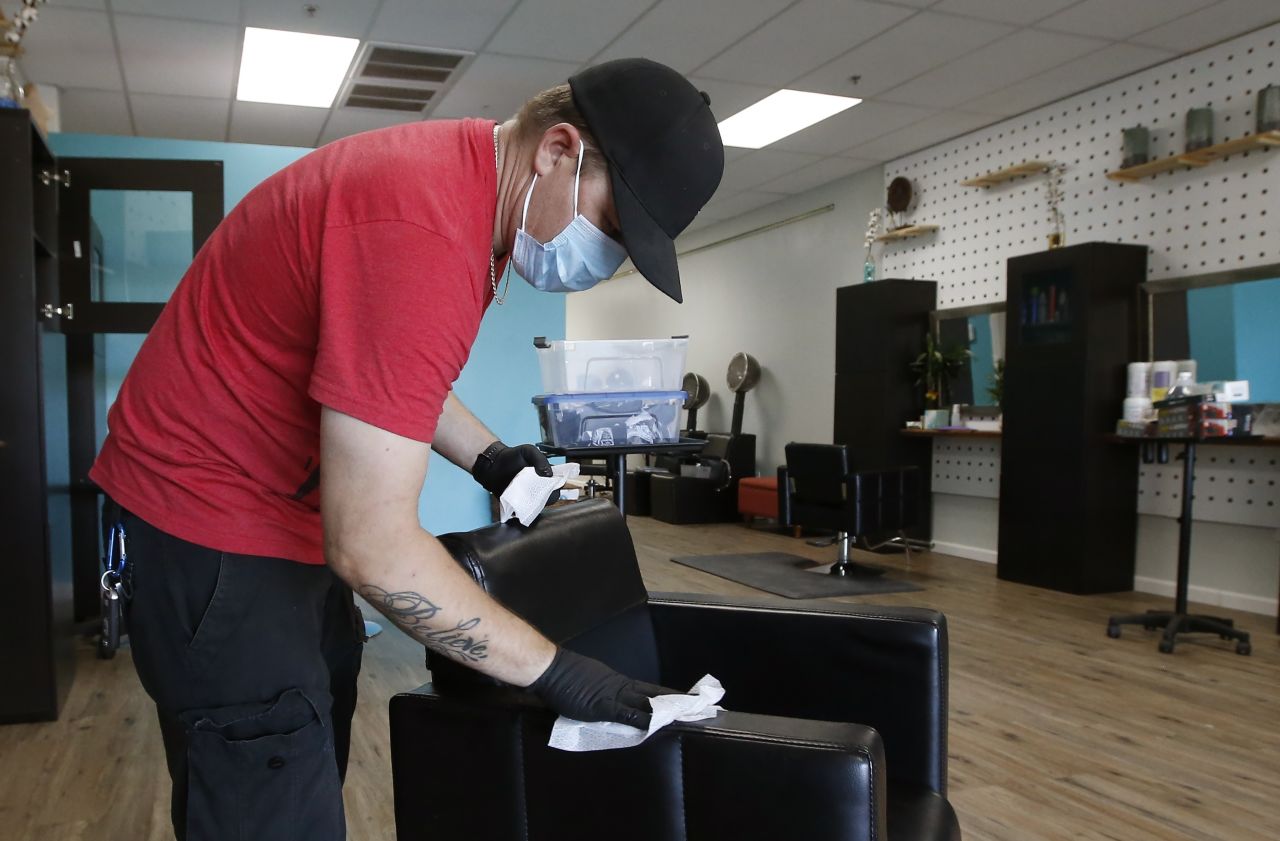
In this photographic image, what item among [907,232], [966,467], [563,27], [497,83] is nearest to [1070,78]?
[907,232]

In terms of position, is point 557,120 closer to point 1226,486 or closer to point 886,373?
point 1226,486

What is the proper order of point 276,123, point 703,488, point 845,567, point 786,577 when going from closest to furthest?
point 786,577 < point 845,567 < point 276,123 < point 703,488

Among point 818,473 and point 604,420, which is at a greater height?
point 604,420

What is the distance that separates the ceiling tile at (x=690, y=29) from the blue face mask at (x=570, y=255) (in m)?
3.64

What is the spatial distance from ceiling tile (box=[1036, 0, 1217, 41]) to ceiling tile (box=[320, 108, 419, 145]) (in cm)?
393

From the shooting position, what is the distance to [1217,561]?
501cm

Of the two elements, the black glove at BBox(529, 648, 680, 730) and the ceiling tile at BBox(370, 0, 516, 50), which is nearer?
the black glove at BBox(529, 648, 680, 730)

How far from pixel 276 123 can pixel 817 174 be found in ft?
13.9

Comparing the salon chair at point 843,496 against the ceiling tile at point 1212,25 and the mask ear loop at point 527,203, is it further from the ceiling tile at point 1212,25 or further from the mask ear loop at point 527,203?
the mask ear loop at point 527,203

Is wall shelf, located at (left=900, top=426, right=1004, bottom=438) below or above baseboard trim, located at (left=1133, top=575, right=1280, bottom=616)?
above

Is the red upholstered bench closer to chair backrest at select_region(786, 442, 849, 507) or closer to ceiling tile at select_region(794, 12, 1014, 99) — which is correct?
chair backrest at select_region(786, 442, 849, 507)

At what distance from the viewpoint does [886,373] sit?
6.65 m

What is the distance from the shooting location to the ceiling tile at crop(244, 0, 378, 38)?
4.43 meters

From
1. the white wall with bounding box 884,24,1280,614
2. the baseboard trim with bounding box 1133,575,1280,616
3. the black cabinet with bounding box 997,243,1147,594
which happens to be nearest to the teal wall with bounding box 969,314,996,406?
the white wall with bounding box 884,24,1280,614
